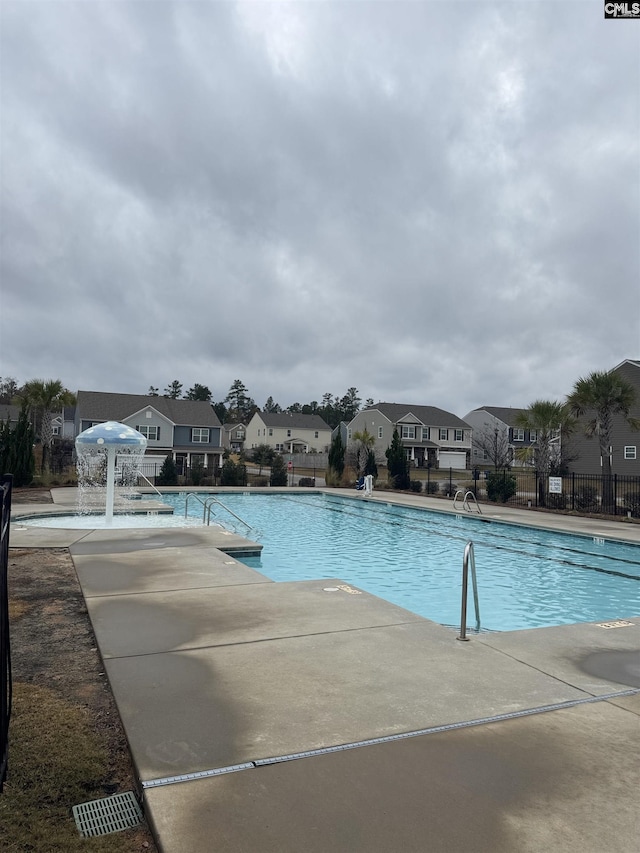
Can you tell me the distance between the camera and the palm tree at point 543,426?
23797 millimetres

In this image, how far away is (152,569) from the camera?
8898mm

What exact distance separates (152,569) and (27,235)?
22.6 m

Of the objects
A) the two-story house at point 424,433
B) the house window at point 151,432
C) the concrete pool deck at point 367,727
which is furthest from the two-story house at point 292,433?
the concrete pool deck at point 367,727

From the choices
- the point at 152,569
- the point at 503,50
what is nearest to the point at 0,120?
the point at 503,50

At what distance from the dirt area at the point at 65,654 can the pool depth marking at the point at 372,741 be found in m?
0.27

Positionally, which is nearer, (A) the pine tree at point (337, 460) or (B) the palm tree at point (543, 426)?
(B) the palm tree at point (543, 426)

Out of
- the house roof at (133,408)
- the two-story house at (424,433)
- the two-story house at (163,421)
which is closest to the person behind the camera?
the house roof at (133,408)

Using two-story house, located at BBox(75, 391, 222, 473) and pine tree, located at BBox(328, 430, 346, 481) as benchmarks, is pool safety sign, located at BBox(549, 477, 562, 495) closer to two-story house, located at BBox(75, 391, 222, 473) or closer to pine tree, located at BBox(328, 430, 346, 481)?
pine tree, located at BBox(328, 430, 346, 481)

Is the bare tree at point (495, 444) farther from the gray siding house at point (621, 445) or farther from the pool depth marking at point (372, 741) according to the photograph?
the pool depth marking at point (372, 741)

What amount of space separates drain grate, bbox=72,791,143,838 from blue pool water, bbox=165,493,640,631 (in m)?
6.44

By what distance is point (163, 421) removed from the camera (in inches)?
1967

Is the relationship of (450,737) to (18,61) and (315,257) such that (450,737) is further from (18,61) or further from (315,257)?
(315,257)

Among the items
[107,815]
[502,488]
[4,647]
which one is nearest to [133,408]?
[502,488]

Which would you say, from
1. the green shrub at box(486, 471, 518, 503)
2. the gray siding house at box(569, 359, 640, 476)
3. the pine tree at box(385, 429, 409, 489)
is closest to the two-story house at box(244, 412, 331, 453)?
the gray siding house at box(569, 359, 640, 476)
